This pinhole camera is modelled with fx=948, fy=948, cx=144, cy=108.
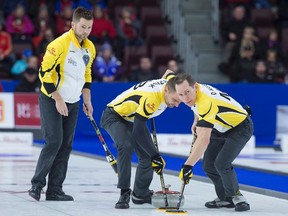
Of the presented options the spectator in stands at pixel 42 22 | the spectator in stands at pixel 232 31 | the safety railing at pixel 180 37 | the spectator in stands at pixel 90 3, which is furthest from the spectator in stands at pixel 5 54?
the spectator in stands at pixel 232 31

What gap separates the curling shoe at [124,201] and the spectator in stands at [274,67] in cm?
1081

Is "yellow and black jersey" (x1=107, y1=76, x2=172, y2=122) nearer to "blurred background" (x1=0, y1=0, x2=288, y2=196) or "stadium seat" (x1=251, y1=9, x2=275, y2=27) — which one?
"blurred background" (x1=0, y1=0, x2=288, y2=196)

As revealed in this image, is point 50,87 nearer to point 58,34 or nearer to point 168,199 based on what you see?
point 168,199

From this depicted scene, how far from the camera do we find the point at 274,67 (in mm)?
20094

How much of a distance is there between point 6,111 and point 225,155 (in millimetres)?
9078

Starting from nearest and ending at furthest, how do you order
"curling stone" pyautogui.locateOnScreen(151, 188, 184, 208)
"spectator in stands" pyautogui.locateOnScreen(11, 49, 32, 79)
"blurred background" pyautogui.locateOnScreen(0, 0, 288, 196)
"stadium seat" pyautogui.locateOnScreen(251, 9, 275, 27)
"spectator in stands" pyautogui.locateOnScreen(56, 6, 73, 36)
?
"curling stone" pyautogui.locateOnScreen(151, 188, 184, 208) → "blurred background" pyautogui.locateOnScreen(0, 0, 288, 196) → "spectator in stands" pyautogui.locateOnScreen(11, 49, 32, 79) → "spectator in stands" pyautogui.locateOnScreen(56, 6, 73, 36) → "stadium seat" pyautogui.locateOnScreen(251, 9, 275, 27)

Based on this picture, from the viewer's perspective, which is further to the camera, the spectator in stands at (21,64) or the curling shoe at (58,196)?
the spectator in stands at (21,64)

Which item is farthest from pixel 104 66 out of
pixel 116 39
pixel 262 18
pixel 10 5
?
pixel 262 18

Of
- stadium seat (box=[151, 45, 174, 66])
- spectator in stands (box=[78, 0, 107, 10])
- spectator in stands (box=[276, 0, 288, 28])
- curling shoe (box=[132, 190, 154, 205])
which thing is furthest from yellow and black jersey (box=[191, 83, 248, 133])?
spectator in stands (box=[276, 0, 288, 28])

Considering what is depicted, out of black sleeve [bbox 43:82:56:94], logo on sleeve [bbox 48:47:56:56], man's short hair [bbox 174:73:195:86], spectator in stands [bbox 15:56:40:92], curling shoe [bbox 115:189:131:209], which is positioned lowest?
curling shoe [bbox 115:189:131:209]

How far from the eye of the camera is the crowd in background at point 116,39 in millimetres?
19797

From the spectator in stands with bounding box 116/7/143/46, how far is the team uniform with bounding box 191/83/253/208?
466 inches

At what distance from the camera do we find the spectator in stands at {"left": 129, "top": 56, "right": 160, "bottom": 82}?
63.0 feet

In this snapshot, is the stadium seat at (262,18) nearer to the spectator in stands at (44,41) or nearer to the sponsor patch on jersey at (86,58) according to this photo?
the spectator in stands at (44,41)
